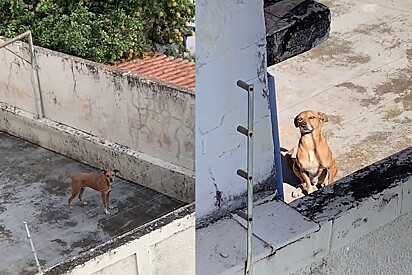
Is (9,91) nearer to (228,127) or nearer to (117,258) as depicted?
(117,258)

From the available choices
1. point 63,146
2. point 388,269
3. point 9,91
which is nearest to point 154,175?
point 63,146

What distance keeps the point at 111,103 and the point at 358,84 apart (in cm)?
162

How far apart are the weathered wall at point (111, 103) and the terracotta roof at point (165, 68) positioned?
0.33 metres

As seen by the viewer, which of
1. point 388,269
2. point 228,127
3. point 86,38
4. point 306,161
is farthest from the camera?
point 86,38

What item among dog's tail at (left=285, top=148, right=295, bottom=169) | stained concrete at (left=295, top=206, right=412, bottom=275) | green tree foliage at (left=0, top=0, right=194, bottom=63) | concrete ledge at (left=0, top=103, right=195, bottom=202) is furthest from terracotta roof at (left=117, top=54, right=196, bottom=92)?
stained concrete at (left=295, top=206, right=412, bottom=275)

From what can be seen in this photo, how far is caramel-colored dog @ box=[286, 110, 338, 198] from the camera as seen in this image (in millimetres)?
3650

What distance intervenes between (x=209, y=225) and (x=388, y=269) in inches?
15.3

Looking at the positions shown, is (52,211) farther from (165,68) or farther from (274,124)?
(274,124)

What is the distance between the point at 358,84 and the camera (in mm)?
5074

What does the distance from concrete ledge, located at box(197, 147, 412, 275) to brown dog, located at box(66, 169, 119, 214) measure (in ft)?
11.7

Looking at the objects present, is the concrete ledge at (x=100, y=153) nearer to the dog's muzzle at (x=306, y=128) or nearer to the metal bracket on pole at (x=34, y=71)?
the metal bracket on pole at (x=34, y=71)

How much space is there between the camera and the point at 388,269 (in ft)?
4.76

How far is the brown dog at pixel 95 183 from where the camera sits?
4.89m

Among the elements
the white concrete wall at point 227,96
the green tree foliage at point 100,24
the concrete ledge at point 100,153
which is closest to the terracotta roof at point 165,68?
the green tree foliage at point 100,24
